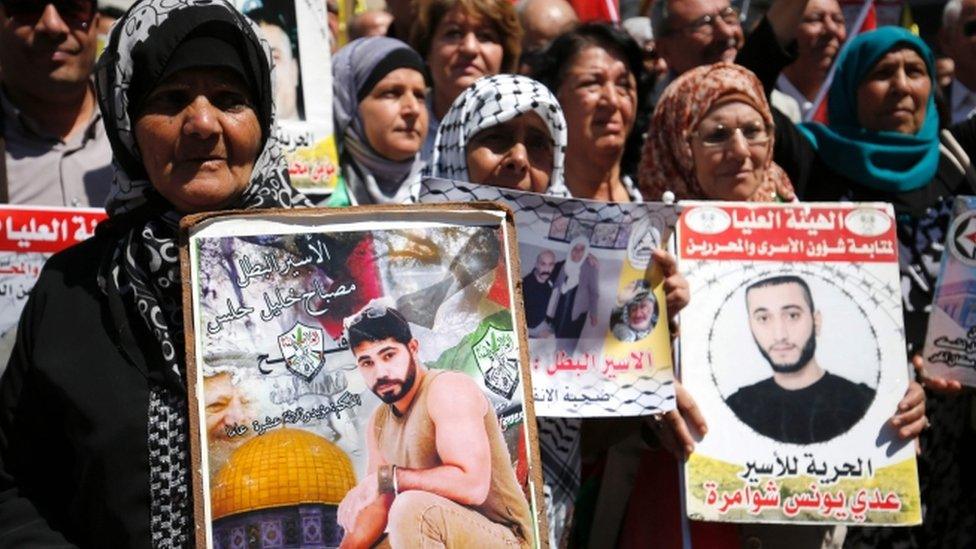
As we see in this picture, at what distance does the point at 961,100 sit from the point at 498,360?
4843 mm

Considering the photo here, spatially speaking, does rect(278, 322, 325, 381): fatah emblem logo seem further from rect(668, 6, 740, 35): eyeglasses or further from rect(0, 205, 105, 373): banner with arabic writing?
rect(668, 6, 740, 35): eyeglasses

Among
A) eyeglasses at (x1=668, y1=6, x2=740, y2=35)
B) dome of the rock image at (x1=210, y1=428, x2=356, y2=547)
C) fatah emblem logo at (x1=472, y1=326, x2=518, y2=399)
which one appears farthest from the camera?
eyeglasses at (x1=668, y1=6, x2=740, y2=35)

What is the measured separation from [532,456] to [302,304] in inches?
19.6

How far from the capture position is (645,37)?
253 inches

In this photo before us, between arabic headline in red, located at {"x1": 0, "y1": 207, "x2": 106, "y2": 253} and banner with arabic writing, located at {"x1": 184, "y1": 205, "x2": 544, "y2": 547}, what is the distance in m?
1.21

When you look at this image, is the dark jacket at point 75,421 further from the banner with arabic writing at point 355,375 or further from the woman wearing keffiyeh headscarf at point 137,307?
the banner with arabic writing at point 355,375

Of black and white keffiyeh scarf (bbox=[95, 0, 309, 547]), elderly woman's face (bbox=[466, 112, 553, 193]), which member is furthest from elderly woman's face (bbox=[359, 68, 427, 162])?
black and white keffiyeh scarf (bbox=[95, 0, 309, 547])

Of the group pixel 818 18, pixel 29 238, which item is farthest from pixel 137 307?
pixel 818 18

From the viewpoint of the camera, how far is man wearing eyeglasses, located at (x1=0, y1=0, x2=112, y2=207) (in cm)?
443

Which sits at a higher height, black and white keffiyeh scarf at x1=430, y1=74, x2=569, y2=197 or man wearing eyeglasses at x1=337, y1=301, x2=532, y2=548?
black and white keffiyeh scarf at x1=430, y1=74, x2=569, y2=197

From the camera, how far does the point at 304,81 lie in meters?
5.02

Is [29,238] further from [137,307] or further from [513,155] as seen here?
[513,155]

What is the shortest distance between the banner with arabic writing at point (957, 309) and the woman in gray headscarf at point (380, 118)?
72.8 inches

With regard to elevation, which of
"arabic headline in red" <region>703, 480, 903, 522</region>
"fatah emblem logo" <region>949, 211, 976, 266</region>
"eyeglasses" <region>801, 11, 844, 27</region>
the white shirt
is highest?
"eyeglasses" <region>801, 11, 844, 27</region>
